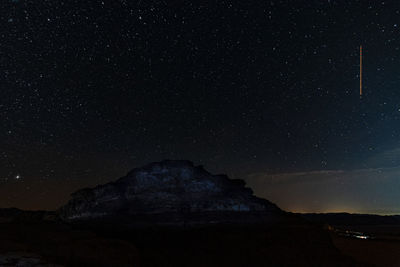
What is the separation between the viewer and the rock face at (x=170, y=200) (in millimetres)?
43219

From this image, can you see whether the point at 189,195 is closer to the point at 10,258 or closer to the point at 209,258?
the point at 209,258

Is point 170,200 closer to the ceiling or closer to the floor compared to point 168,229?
closer to the ceiling

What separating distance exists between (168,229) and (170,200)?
7073 millimetres

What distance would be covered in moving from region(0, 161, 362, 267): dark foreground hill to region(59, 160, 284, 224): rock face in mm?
114

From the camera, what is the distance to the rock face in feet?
142

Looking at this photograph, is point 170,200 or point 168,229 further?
point 170,200

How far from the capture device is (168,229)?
39.1 m

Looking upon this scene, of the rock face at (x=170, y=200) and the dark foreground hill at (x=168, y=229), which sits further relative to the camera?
the rock face at (x=170, y=200)

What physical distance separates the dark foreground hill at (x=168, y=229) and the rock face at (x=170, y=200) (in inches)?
4.5

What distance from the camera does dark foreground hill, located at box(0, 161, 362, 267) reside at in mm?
22328

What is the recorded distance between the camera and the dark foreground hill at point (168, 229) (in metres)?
22.3

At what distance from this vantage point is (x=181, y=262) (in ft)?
96.1

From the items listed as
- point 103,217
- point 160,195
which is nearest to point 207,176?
point 160,195

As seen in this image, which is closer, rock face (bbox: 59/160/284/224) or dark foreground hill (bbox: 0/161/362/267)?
dark foreground hill (bbox: 0/161/362/267)
